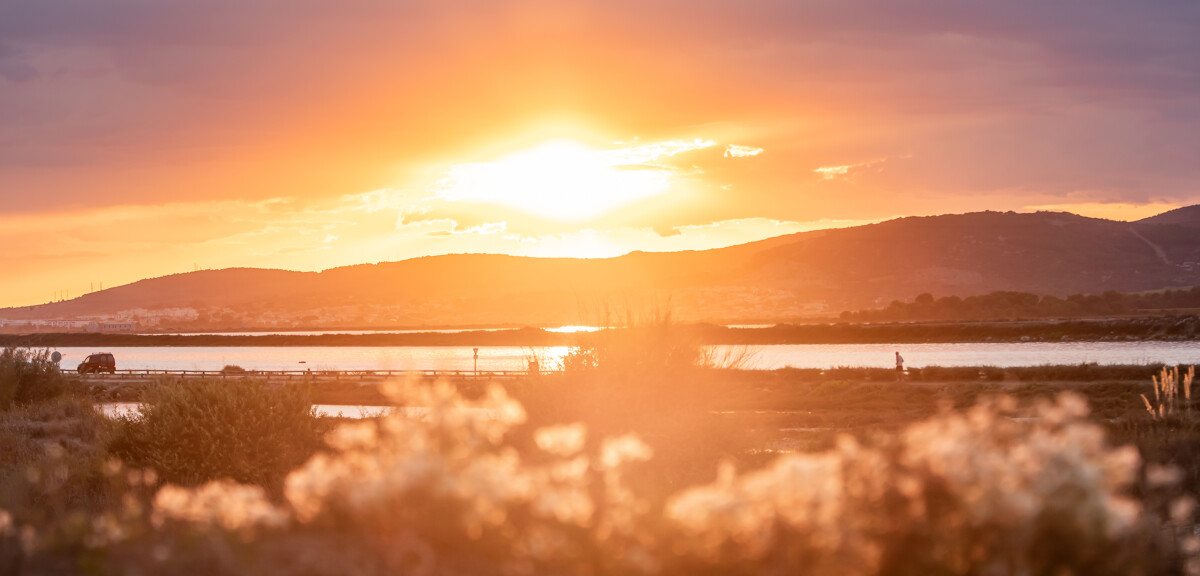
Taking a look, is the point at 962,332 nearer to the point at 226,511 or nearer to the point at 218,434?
the point at 218,434

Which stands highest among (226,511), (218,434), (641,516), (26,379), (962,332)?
(26,379)

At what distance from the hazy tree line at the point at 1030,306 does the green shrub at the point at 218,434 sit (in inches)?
5776

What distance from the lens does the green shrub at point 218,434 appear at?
58.9ft

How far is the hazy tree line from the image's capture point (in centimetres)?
15262

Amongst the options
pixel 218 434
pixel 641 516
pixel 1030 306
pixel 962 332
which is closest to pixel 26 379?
pixel 218 434

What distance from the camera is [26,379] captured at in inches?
1485

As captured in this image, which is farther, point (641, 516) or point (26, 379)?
point (26, 379)

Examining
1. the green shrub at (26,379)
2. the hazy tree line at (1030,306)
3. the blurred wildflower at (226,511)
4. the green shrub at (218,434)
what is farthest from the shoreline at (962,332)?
the blurred wildflower at (226,511)

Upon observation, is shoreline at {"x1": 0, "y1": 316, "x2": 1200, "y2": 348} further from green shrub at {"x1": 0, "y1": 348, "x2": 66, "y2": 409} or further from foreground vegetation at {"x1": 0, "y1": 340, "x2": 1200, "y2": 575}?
foreground vegetation at {"x1": 0, "y1": 340, "x2": 1200, "y2": 575}

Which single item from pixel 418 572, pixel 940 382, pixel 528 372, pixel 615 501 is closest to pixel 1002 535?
pixel 615 501

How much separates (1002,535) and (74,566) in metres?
5.36

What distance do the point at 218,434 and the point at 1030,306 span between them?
157160 millimetres

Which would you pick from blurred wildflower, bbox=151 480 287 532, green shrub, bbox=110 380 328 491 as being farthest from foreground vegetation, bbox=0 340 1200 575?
green shrub, bbox=110 380 328 491

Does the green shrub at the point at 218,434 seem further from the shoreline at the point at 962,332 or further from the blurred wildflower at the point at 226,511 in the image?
the shoreline at the point at 962,332
